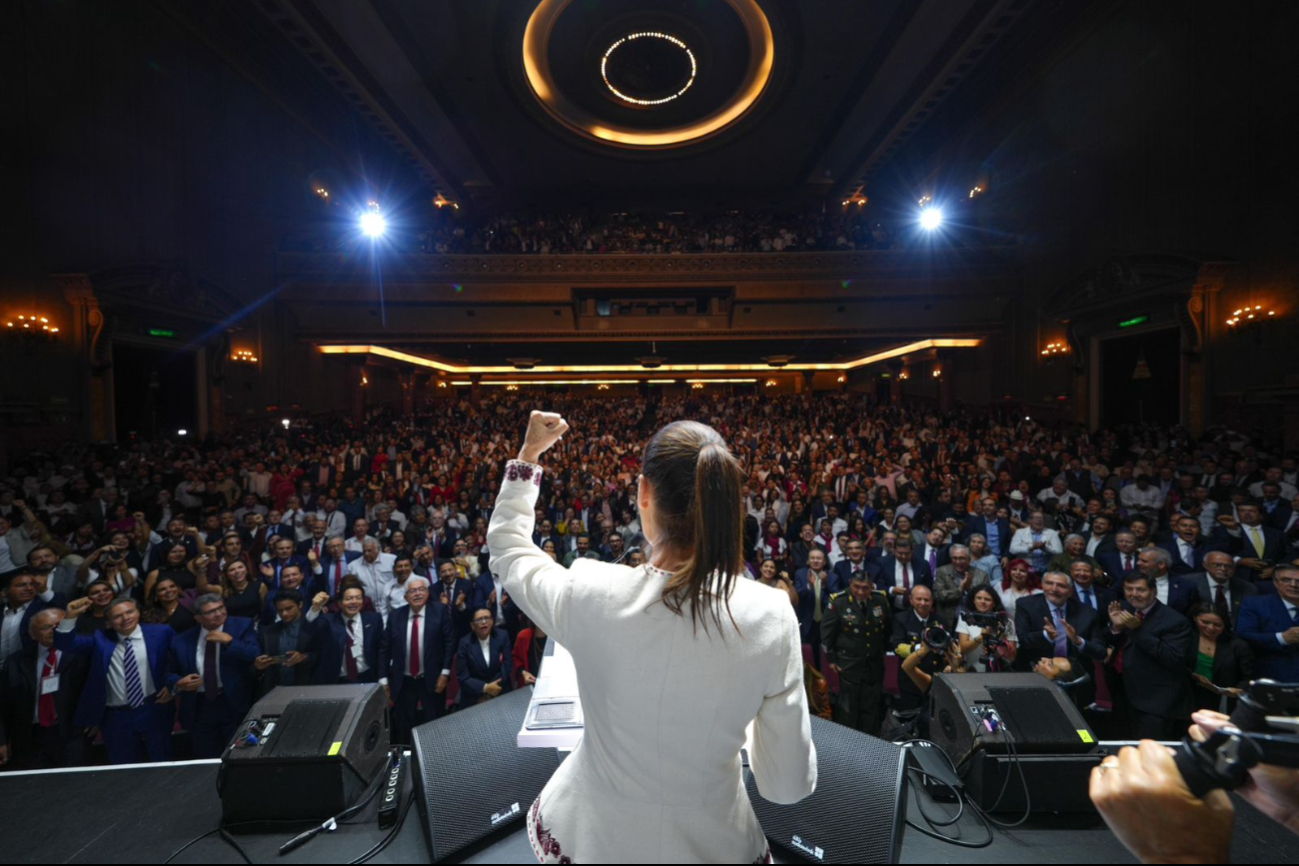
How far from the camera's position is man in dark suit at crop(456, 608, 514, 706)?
3.83 meters

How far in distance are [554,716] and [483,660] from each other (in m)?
2.68

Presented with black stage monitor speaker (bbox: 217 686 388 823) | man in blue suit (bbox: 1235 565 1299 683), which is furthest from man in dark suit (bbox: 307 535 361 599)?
man in blue suit (bbox: 1235 565 1299 683)

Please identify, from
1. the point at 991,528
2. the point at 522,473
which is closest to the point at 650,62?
the point at 991,528

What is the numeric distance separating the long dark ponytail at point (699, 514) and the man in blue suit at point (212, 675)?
368 cm

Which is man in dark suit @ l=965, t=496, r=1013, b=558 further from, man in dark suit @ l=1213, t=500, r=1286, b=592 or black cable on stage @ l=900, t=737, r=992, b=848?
black cable on stage @ l=900, t=737, r=992, b=848

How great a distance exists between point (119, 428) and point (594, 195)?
14665mm

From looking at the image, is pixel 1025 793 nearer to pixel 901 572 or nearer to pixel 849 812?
pixel 849 812

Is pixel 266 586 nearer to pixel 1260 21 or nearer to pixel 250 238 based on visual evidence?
pixel 250 238

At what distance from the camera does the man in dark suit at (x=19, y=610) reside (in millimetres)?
3467

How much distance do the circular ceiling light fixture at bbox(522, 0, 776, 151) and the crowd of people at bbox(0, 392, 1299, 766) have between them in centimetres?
1034

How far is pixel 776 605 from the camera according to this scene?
0.99m

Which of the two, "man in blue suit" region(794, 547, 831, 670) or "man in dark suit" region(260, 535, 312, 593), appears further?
"man in dark suit" region(260, 535, 312, 593)

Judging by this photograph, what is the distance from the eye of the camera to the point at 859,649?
3875 mm

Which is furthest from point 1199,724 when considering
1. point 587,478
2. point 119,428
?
point 119,428
